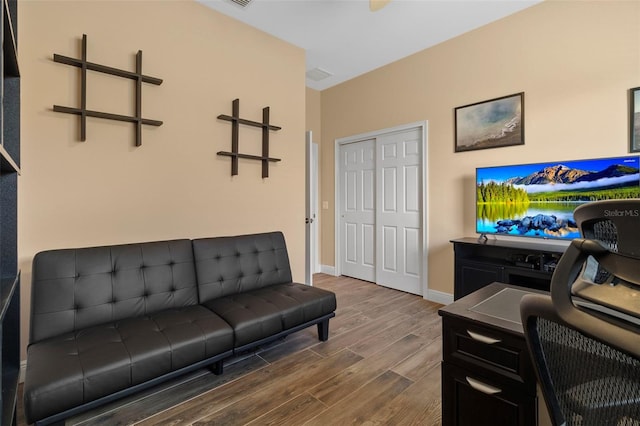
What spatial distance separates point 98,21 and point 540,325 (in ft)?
10.4

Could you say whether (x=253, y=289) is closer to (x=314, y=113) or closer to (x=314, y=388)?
(x=314, y=388)

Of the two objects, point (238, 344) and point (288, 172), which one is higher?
point (288, 172)

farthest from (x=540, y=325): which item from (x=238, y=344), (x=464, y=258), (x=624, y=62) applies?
(x=624, y=62)

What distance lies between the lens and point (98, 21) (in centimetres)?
228

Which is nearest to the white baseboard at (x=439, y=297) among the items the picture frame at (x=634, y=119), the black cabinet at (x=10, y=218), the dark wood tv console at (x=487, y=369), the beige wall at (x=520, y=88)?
the beige wall at (x=520, y=88)

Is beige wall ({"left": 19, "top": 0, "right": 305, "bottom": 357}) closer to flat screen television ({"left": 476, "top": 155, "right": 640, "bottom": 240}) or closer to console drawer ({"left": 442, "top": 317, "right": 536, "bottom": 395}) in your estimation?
flat screen television ({"left": 476, "top": 155, "right": 640, "bottom": 240})

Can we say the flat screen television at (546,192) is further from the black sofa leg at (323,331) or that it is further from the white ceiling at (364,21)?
the black sofa leg at (323,331)

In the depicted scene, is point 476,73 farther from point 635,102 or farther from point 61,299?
point 61,299

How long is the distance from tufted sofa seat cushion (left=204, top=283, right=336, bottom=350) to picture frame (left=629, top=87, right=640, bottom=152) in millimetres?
2703

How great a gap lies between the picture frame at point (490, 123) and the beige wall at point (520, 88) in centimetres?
7

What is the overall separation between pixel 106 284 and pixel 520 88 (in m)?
3.91

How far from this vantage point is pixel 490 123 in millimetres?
3193

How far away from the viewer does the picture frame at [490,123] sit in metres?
3.03

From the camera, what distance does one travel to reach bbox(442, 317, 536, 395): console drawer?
108 cm
